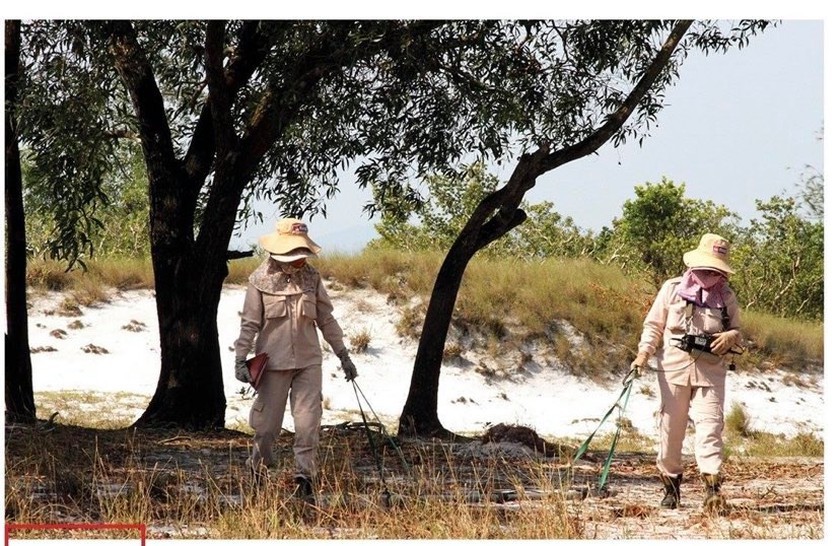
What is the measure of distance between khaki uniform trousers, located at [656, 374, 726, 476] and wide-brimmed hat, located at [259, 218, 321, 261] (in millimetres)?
2544

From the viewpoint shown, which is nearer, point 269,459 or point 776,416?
point 269,459

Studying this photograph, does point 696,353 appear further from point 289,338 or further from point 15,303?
point 15,303

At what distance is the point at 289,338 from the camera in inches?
339

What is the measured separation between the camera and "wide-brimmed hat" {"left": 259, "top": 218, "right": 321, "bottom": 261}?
28.1 feet

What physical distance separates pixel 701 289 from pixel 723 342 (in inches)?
15.8

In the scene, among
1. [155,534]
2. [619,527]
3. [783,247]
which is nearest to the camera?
[155,534]

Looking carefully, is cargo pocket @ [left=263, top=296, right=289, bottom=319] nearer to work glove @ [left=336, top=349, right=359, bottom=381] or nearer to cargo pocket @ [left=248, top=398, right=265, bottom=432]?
work glove @ [left=336, top=349, right=359, bottom=381]

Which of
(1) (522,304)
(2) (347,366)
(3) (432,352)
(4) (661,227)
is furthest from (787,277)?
(2) (347,366)

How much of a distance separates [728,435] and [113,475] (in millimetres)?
11462

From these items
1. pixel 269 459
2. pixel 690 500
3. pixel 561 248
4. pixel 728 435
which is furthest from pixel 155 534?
pixel 561 248

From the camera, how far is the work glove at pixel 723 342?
28.7 ft

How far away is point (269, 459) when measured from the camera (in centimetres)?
898

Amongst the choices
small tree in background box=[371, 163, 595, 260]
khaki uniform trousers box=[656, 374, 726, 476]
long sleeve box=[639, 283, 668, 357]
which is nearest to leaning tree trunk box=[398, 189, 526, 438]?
long sleeve box=[639, 283, 668, 357]

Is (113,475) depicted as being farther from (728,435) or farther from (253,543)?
(728,435)
